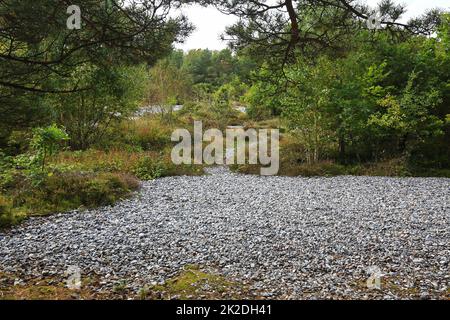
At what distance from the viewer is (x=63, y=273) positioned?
3.50 m

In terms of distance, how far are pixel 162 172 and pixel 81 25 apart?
5.61 meters

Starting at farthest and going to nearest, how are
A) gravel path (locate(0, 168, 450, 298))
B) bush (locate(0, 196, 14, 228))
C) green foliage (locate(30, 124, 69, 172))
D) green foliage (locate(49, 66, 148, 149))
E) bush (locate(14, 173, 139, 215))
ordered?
1. green foliage (locate(49, 66, 148, 149))
2. green foliage (locate(30, 124, 69, 172))
3. bush (locate(14, 173, 139, 215))
4. bush (locate(0, 196, 14, 228))
5. gravel path (locate(0, 168, 450, 298))

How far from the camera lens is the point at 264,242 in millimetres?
4293

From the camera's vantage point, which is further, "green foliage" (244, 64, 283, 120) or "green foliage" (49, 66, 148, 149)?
"green foliage" (244, 64, 283, 120)

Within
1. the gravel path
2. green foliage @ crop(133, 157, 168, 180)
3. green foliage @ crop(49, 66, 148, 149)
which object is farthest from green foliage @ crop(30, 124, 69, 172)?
green foliage @ crop(49, 66, 148, 149)

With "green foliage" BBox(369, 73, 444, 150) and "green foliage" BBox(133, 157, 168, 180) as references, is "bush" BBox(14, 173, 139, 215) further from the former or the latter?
"green foliage" BBox(369, 73, 444, 150)

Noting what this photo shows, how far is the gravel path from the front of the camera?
343 centimetres

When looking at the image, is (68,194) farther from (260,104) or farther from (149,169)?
(260,104)

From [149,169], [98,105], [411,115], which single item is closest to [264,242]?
[149,169]

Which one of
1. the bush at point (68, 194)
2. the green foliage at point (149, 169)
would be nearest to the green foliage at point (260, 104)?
the green foliage at point (149, 169)

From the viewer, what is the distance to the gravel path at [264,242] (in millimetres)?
3430

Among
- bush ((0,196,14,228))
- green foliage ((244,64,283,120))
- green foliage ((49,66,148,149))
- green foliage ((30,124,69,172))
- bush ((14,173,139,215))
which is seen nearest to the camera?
bush ((0,196,14,228))

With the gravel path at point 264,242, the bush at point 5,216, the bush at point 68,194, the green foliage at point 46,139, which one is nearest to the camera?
the gravel path at point 264,242

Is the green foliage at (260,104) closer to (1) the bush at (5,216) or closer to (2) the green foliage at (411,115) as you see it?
(2) the green foliage at (411,115)
